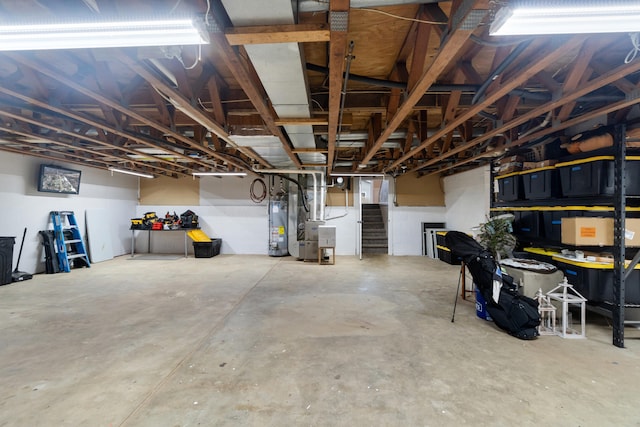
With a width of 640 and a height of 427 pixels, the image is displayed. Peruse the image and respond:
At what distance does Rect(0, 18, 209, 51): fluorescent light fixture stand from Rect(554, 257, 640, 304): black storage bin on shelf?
377 cm

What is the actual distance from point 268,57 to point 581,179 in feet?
10.6

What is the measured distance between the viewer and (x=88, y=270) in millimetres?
5613

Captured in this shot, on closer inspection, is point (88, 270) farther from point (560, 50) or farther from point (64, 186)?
point (560, 50)

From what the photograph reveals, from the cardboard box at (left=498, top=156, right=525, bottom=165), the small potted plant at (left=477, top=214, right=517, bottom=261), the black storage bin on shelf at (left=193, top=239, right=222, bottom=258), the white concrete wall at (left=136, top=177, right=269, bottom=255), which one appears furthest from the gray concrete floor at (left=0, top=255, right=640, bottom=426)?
the white concrete wall at (left=136, top=177, right=269, bottom=255)

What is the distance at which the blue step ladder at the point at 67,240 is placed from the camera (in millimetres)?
5449

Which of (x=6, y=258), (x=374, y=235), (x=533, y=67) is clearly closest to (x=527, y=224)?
(x=533, y=67)

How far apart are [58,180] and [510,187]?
851 centimetres

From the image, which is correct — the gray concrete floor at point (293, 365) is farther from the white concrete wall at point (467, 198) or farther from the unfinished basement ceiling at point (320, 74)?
the white concrete wall at point (467, 198)

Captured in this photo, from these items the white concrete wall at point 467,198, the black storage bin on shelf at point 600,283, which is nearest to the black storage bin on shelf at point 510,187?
the black storage bin on shelf at point 600,283

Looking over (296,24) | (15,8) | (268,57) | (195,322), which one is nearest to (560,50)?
(296,24)

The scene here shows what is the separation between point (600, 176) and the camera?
98.8 inches

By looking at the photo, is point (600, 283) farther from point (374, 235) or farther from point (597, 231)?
point (374, 235)

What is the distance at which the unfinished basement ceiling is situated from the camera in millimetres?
1363

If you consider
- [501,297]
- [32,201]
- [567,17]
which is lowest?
[501,297]
